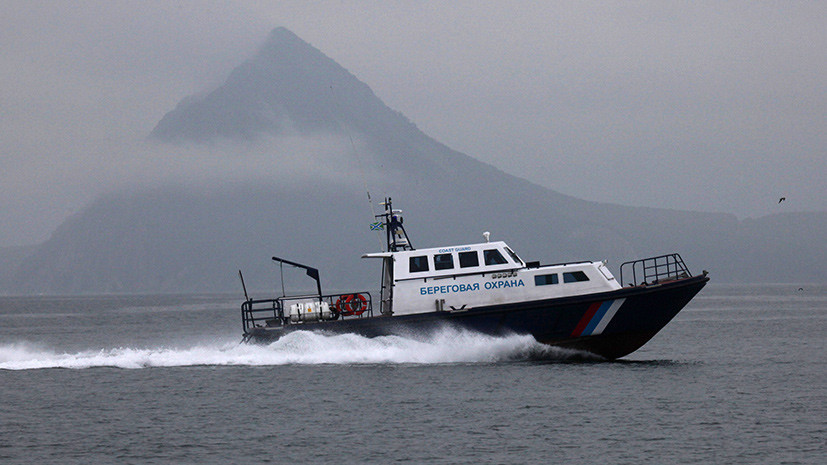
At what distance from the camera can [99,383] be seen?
28609mm

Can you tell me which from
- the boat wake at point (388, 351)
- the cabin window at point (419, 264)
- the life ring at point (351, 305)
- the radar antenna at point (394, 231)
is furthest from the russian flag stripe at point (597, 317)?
the life ring at point (351, 305)

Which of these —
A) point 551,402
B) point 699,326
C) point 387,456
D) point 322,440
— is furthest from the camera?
point 699,326

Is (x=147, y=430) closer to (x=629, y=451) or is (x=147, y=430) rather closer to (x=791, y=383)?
(x=629, y=451)

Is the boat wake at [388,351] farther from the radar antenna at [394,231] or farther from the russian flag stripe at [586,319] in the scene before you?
the radar antenna at [394,231]

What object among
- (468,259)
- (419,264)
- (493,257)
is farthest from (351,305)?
(493,257)

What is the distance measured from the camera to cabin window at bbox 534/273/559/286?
1068 inches

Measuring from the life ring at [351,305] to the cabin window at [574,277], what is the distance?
590 cm

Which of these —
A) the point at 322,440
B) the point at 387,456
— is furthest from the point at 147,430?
the point at 387,456

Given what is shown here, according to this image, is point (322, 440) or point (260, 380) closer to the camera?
point (322, 440)

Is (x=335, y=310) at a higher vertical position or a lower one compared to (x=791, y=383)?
higher

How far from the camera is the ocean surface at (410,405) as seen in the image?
62.0ft

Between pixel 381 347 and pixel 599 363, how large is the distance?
6.37 m

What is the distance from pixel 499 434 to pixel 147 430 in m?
7.82

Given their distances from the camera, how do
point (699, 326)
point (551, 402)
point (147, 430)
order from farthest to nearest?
point (699, 326) < point (551, 402) < point (147, 430)
